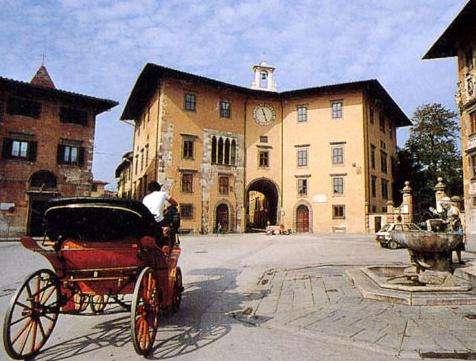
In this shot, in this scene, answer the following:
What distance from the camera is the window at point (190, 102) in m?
29.0

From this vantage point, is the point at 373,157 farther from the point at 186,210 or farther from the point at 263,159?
the point at 186,210

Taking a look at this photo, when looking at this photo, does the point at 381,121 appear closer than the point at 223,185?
No

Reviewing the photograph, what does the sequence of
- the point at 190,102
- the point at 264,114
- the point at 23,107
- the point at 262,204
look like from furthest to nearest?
the point at 262,204, the point at 264,114, the point at 190,102, the point at 23,107

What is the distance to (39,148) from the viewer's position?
77.9 ft

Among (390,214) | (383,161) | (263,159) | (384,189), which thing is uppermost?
(383,161)

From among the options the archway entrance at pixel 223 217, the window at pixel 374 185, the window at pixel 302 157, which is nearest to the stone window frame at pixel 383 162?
the window at pixel 374 185

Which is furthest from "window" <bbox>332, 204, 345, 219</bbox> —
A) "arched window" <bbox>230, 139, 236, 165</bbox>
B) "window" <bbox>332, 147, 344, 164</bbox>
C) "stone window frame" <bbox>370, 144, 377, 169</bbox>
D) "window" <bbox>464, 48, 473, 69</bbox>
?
"window" <bbox>464, 48, 473, 69</bbox>

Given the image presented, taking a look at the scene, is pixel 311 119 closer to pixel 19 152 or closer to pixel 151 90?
pixel 151 90

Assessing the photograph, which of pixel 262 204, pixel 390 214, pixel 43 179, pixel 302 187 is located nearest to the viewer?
pixel 43 179

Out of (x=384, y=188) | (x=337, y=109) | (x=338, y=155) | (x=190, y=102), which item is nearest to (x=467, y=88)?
(x=337, y=109)

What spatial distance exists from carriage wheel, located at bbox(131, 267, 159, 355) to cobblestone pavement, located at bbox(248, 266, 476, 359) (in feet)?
4.84

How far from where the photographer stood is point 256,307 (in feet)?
17.6

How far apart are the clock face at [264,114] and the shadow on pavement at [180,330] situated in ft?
87.8

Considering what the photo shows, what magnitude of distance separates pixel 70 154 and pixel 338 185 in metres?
21.2
